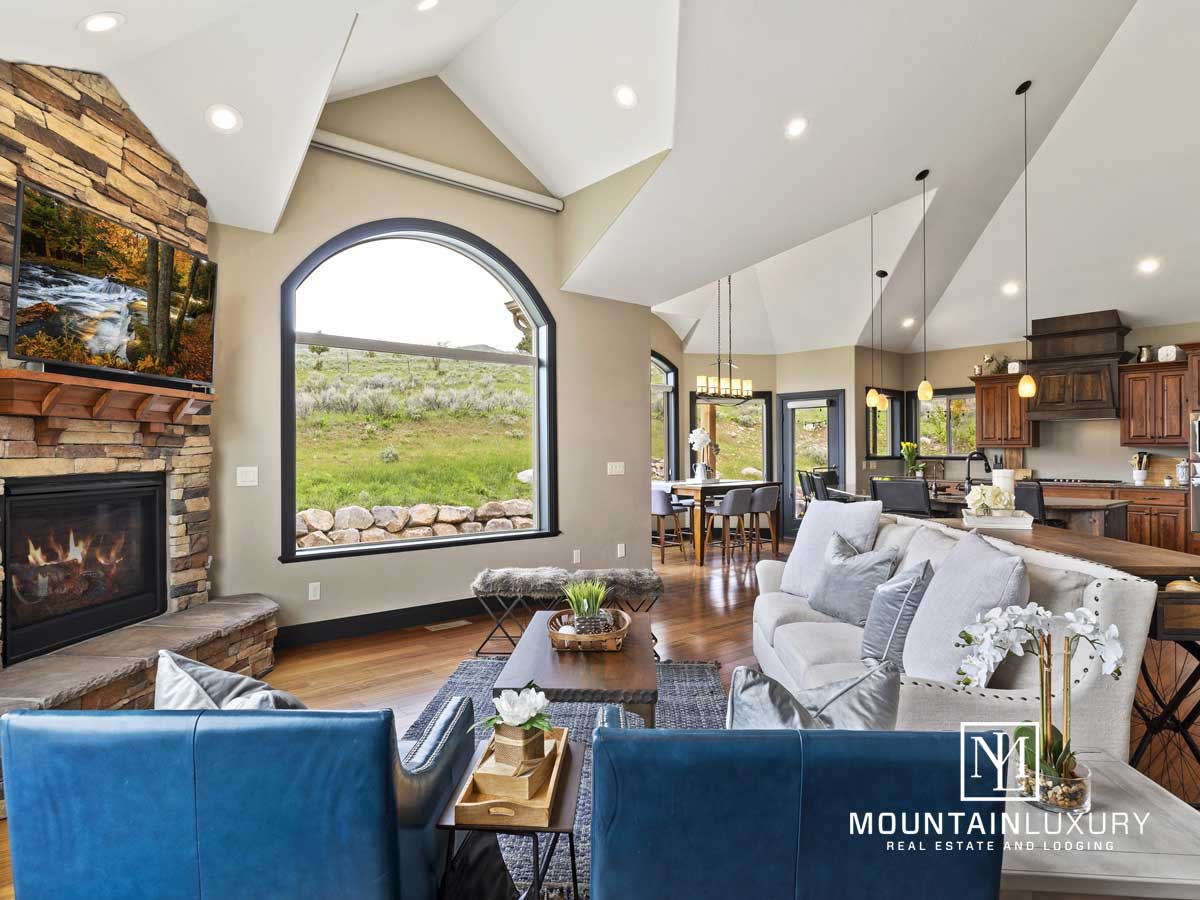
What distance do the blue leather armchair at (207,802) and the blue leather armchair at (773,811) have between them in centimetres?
43

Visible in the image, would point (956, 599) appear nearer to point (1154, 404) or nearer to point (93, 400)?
point (93, 400)

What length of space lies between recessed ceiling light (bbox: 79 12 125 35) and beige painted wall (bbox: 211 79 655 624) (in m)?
1.39

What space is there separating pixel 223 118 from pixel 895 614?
3915mm

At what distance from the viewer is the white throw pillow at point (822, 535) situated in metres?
3.55

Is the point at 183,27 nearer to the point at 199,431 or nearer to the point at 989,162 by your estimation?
the point at 199,431

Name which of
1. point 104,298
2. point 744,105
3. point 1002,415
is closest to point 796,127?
point 744,105

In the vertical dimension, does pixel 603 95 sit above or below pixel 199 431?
above

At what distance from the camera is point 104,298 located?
3.03 metres

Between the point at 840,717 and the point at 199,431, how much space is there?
385cm

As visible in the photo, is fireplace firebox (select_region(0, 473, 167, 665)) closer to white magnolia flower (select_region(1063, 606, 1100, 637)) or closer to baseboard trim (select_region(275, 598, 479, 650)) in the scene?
baseboard trim (select_region(275, 598, 479, 650))

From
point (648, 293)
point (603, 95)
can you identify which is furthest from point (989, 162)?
point (603, 95)

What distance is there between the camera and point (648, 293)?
582 cm

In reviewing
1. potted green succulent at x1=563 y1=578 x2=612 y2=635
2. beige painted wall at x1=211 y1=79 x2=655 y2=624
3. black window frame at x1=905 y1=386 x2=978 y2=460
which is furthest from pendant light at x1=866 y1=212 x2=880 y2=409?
potted green succulent at x1=563 y1=578 x2=612 y2=635

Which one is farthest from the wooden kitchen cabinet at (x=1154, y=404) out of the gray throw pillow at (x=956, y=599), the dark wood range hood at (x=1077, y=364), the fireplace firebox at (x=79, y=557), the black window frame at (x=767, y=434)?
the fireplace firebox at (x=79, y=557)
